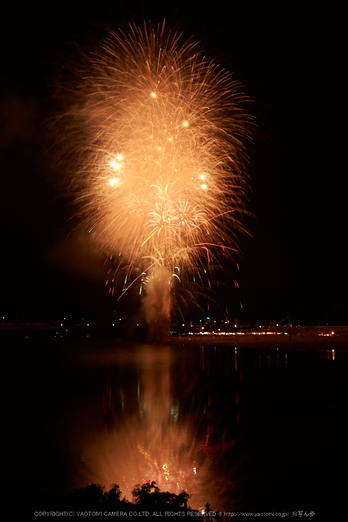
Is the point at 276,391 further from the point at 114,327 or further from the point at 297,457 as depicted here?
the point at 114,327

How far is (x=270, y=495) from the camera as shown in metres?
4.33

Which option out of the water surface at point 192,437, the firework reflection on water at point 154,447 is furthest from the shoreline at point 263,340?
the firework reflection on water at point 154,447

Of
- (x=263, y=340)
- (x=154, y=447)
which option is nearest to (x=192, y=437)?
(x=154, y=447)

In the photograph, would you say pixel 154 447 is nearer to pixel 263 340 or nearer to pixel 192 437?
pixel 192 437

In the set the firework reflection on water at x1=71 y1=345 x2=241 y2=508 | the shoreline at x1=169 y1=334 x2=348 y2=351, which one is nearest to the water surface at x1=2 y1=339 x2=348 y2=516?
the firework reflection on water at x1=71 y1=345 x2=241 y2=508

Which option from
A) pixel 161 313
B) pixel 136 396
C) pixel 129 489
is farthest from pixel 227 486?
pixel 161 313

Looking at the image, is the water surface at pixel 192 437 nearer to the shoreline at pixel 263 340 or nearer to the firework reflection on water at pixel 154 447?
the firework reflection on water at pixel 154 447

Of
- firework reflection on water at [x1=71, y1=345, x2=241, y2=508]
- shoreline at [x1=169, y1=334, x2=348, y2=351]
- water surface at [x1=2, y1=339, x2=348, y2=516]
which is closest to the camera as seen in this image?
water surface at [x1=2, y1=339, x2=348, y2=516]

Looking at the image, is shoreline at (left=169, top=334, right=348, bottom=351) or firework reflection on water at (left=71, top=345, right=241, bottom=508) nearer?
firework reflection on water at (left=71, top=345, right=241, bottom=508)

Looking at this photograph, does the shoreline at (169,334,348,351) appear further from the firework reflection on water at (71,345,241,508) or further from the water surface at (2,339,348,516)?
the firework reflection on water at (71,345,241,508)

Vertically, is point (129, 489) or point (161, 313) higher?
point (161, 313)

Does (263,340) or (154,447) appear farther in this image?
(263,340)

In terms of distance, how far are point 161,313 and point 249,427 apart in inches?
920

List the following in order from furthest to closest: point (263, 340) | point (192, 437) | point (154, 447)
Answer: point (263, 340), point (192, 437), point (154, 447)
